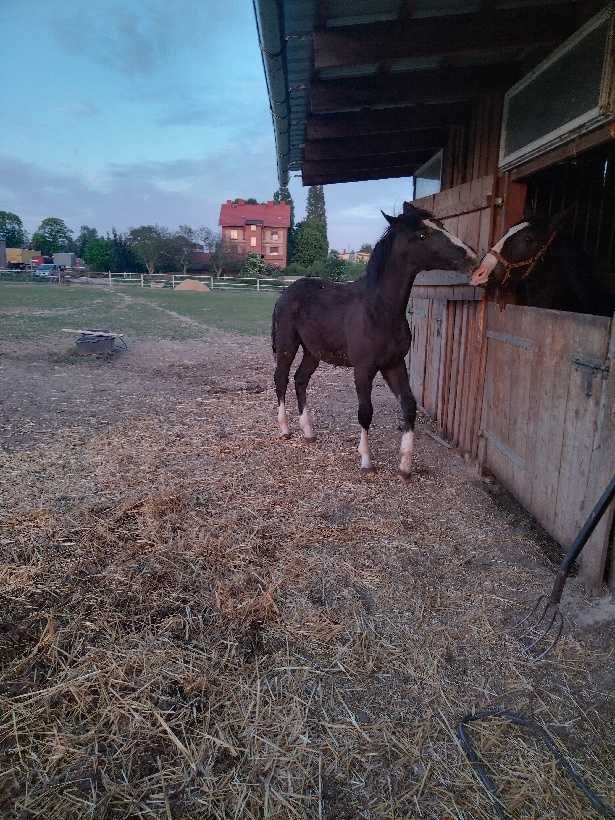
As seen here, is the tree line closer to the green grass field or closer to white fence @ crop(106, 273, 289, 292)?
white fence @ crop(106, 273, 289, 292)

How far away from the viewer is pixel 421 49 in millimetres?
3441

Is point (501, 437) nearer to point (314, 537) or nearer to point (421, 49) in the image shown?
point (314, 537)

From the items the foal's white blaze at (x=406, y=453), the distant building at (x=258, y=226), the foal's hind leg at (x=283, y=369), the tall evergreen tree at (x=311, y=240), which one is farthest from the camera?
the distant building at (x=258, y=226)

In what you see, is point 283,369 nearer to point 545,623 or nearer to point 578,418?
point 578,418

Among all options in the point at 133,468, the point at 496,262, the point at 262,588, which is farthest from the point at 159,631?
the point at 496,262

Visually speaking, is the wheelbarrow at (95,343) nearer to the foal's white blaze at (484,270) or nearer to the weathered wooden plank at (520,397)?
the foal's white blaze at (484,270)

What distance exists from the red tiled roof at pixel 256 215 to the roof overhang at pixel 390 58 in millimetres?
63927

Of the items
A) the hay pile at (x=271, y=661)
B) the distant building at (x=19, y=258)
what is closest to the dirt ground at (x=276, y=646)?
the hay pile at (x=271, y=661)

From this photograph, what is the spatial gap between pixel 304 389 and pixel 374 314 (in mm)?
1527

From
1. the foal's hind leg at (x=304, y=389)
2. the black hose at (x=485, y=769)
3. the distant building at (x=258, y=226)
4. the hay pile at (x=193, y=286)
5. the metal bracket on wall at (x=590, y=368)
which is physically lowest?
the black hose at (x=485, y=769)

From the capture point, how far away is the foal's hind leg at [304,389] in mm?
5328

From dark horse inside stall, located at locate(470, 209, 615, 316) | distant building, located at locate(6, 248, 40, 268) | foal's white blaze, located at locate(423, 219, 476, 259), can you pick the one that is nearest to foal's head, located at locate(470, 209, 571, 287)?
dark horse inside stall, located at locate(470, 209, 615, 316)

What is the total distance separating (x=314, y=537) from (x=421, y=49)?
3.30 m

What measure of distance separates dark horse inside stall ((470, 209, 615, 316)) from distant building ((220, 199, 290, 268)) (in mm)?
64288
